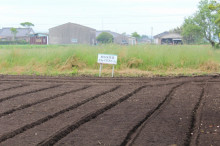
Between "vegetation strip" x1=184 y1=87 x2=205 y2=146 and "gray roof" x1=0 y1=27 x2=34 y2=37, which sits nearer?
"vegetation strip" x1=184 y1=87 x2=205 y2=146

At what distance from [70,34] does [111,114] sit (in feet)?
110

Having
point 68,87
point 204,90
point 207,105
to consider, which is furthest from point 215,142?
point 68,87

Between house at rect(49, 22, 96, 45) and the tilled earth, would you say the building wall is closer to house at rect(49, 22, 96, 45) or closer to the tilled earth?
house at rect(49, 22, 96, 45)

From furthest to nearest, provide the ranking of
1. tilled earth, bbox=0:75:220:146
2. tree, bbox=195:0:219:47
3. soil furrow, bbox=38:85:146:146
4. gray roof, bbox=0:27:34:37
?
gray roof, bbox=0:27:34:37
tree, bbox=195:0:219:47
tilled earth, bbox=0:75:220:146
soil furrow, bbox=38:85:146:146

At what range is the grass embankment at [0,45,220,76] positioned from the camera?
1645 cm

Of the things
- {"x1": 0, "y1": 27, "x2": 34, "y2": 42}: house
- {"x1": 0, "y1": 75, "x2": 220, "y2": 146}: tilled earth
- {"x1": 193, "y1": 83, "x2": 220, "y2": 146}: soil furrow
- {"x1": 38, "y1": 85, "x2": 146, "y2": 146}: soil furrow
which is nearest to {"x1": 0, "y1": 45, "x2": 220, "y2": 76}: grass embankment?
{"x1": 0, "y1": 75, "x2": 220, "y2": 146}: tilled earth

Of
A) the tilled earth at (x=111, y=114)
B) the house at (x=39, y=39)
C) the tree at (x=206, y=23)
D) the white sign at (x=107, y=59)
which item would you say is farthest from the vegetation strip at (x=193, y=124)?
the house at (x=39, y=39)

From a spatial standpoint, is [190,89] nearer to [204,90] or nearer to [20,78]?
[204,90]

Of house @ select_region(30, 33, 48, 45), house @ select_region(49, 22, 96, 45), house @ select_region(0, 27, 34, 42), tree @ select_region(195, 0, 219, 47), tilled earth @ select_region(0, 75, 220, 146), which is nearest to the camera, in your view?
tilled earth @ select_region(0, 75, 220, 146)

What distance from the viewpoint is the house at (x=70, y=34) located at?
4003cm

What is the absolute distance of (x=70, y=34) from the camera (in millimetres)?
40156

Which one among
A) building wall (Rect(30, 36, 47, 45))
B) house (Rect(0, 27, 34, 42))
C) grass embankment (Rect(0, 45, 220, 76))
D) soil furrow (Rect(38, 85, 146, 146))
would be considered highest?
house (Rect(0, 27, 34, 42))

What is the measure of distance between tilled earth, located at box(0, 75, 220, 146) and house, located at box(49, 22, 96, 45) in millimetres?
27794

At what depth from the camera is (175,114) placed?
7375mm
